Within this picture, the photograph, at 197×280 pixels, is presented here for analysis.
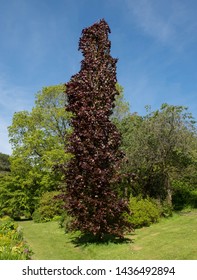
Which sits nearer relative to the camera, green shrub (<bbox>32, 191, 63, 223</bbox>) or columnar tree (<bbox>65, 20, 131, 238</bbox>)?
columnar tree (<bbox>65, 20, 131, 238</bbox>)

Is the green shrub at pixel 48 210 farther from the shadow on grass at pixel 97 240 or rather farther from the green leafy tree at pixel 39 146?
the shadow on grass at pixel 97 240

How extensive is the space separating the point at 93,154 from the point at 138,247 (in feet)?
14.7

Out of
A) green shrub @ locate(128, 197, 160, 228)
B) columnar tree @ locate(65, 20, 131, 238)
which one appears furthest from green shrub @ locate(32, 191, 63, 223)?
columnar tree @ locate(65, 20, 131, 238)

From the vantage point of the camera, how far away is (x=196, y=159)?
23.5m

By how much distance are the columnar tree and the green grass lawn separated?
0.90 metres

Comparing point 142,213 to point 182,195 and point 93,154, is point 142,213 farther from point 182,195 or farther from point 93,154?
point 182,195

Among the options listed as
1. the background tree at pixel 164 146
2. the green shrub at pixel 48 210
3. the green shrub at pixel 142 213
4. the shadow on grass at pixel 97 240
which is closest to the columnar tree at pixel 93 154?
the shadow on grass at pixel 97 240

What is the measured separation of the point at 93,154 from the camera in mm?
14711

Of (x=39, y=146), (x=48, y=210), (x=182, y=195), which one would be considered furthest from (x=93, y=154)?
(x=39, y=146)

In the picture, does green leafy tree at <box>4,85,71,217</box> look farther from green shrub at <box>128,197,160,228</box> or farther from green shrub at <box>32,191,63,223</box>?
green shrub at <box>128,197,160,228</box>

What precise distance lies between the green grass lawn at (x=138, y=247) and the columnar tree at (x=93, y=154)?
Answer: 899mm

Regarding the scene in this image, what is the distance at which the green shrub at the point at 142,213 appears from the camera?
65.2 feet

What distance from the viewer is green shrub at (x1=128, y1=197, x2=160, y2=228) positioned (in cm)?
1986
